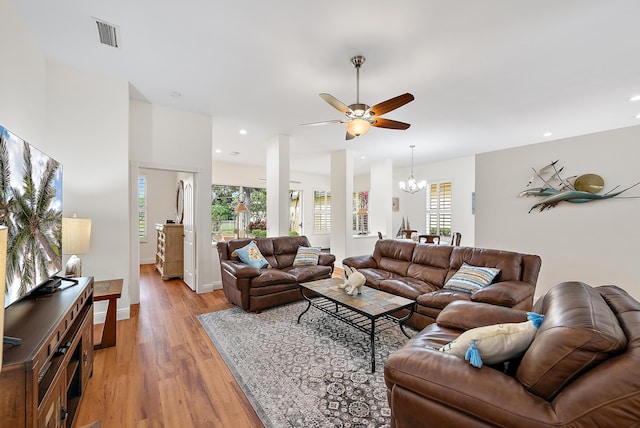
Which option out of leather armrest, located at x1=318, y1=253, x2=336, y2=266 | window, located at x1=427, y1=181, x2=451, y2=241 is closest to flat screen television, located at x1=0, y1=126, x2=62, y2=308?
leather armrest, located at x1=318, y1=253, x2=336, y2=266

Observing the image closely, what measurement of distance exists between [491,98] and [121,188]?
4986mm

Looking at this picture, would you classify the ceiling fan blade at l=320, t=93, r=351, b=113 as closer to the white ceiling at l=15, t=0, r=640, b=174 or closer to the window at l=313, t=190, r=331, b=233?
the white ceiling at l=15, t=0, r=640, b=174

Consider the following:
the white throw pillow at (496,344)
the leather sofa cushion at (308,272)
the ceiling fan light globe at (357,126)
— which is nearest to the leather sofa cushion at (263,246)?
the leather sofa cushion at (308,272)

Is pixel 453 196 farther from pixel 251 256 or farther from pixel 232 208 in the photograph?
pixel 232 208

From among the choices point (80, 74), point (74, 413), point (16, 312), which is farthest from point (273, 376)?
point (80, 74)

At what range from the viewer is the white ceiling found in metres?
2.13

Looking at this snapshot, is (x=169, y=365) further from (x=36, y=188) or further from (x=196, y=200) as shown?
(x=196, y=200)

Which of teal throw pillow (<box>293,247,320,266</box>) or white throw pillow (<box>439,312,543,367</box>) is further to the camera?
teal throw pillow (<box>293,247,320,266</box>)

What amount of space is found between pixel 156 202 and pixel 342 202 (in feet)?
16.9

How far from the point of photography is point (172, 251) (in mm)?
5445

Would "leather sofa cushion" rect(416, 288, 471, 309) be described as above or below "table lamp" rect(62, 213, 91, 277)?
below

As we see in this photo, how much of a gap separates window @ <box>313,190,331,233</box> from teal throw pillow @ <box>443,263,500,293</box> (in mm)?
6971

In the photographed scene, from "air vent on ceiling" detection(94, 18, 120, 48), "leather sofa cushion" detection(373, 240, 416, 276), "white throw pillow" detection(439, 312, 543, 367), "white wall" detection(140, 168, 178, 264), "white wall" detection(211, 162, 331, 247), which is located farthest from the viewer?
"white wall" detection(211, 162, 331, 247)

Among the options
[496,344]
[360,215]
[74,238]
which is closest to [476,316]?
[496,344]
